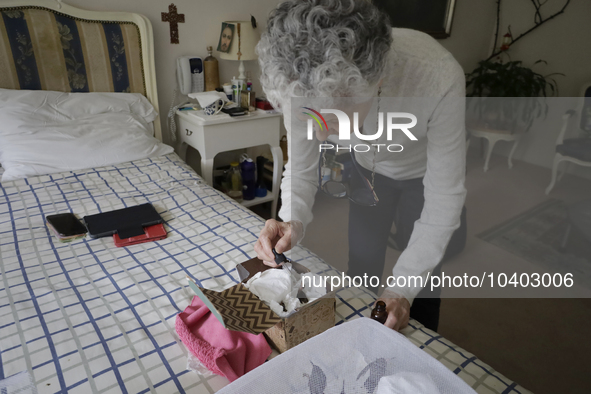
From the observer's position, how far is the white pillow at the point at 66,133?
1.61 m

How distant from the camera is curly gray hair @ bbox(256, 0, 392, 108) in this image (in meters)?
0.64

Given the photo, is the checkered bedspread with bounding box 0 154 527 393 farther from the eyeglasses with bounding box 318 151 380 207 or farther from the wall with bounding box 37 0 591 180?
the wall with bounding box 37 0 591 180

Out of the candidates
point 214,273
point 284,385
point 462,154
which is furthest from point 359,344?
point 214,273

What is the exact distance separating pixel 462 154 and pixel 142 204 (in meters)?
1.10

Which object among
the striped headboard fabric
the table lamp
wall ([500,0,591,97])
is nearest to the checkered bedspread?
the striped headboard fabric

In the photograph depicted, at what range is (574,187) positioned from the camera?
849 millimetres

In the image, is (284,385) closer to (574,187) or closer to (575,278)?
(574,187)

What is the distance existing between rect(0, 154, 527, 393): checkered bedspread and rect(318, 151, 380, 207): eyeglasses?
207mm

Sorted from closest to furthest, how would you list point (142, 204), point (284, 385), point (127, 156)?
point (284, 385) → point (142, 204) → point (127, 156)

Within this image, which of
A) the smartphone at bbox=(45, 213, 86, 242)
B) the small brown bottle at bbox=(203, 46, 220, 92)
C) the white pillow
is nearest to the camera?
the smartphone at bbox=(45, 213, 86, 242)

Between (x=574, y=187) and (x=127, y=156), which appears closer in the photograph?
(x=574, y=187)

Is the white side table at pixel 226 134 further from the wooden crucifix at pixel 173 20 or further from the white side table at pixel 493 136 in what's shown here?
the white side table at pixel 493 136

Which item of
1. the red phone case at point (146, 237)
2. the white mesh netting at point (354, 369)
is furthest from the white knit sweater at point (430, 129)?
the red phone case at point (146, 237)

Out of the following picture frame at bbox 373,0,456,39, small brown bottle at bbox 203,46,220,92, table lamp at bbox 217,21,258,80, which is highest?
picture frame at bbox 373,0,456,39
